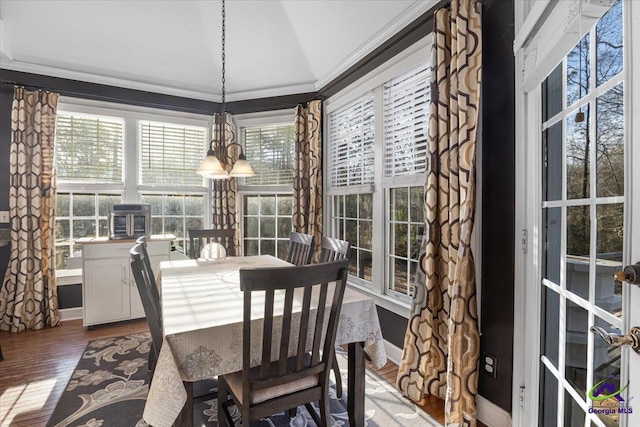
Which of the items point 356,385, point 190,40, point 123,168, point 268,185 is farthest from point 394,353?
point 190,40

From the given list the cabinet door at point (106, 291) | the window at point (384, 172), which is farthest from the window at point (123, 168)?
the window at point (384, 172)

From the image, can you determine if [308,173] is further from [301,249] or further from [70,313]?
[70,313]

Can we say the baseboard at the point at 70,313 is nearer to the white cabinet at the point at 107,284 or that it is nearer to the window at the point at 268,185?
the white cabinet at the point at 107,284

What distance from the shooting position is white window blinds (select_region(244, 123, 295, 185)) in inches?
157

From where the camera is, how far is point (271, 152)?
13.4ft

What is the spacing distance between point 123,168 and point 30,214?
995mm

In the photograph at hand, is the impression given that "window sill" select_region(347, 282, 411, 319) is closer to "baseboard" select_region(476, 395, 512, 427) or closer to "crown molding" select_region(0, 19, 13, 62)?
"baseboard" select_region(476, 395, 512, 427)

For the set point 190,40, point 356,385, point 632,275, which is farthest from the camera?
point 190,40

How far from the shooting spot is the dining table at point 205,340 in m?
1.17

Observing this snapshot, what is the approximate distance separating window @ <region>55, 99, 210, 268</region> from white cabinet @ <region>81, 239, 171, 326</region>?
56cm

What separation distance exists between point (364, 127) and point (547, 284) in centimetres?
210

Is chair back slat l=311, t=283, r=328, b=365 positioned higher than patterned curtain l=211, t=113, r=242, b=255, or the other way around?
patterned curtain l=211, t=113, r=242, b=255

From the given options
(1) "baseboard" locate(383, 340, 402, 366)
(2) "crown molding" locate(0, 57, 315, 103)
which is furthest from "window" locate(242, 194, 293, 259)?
(1) "baseboard" locate(383, 340, 402, 366)

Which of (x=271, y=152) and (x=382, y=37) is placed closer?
(x=382, y=37)
